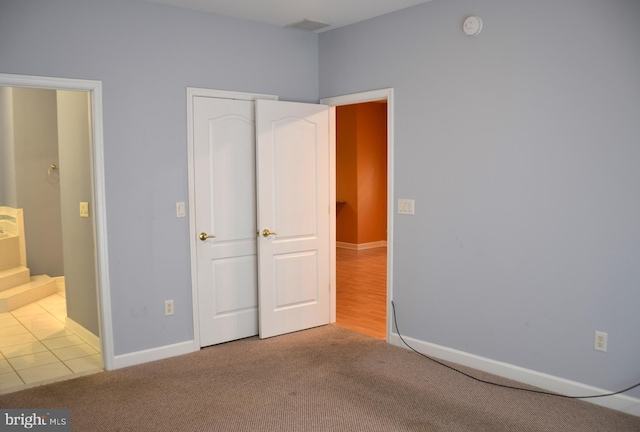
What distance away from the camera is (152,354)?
3.91 m

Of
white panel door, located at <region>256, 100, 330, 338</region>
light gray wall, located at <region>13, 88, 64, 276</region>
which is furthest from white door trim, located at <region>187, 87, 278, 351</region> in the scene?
light gray wall, located at <region>13, 88, 64, 276</region>

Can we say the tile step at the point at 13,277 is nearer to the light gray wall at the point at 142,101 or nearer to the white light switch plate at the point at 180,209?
the light gray wall at the point at 142,101

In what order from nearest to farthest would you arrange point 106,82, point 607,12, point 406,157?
point 607,12, point 106,82, point 406,157

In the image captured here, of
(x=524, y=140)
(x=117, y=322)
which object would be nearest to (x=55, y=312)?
(x=117, y=322)

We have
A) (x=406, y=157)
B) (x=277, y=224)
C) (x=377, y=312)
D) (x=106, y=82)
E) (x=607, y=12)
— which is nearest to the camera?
(x=607, y=12)

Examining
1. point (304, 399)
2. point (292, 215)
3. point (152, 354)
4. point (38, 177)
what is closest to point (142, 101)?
point (292, 215)

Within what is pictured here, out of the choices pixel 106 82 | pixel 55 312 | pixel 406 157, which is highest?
pixel 106 82

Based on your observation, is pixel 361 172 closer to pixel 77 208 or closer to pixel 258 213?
pixel 258 213

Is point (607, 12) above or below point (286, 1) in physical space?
below

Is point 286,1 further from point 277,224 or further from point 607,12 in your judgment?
point 607,12

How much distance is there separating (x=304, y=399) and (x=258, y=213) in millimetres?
1655

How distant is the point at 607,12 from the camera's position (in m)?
2.94

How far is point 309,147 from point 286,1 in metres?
1.26

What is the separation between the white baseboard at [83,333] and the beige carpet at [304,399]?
2.12 feet
